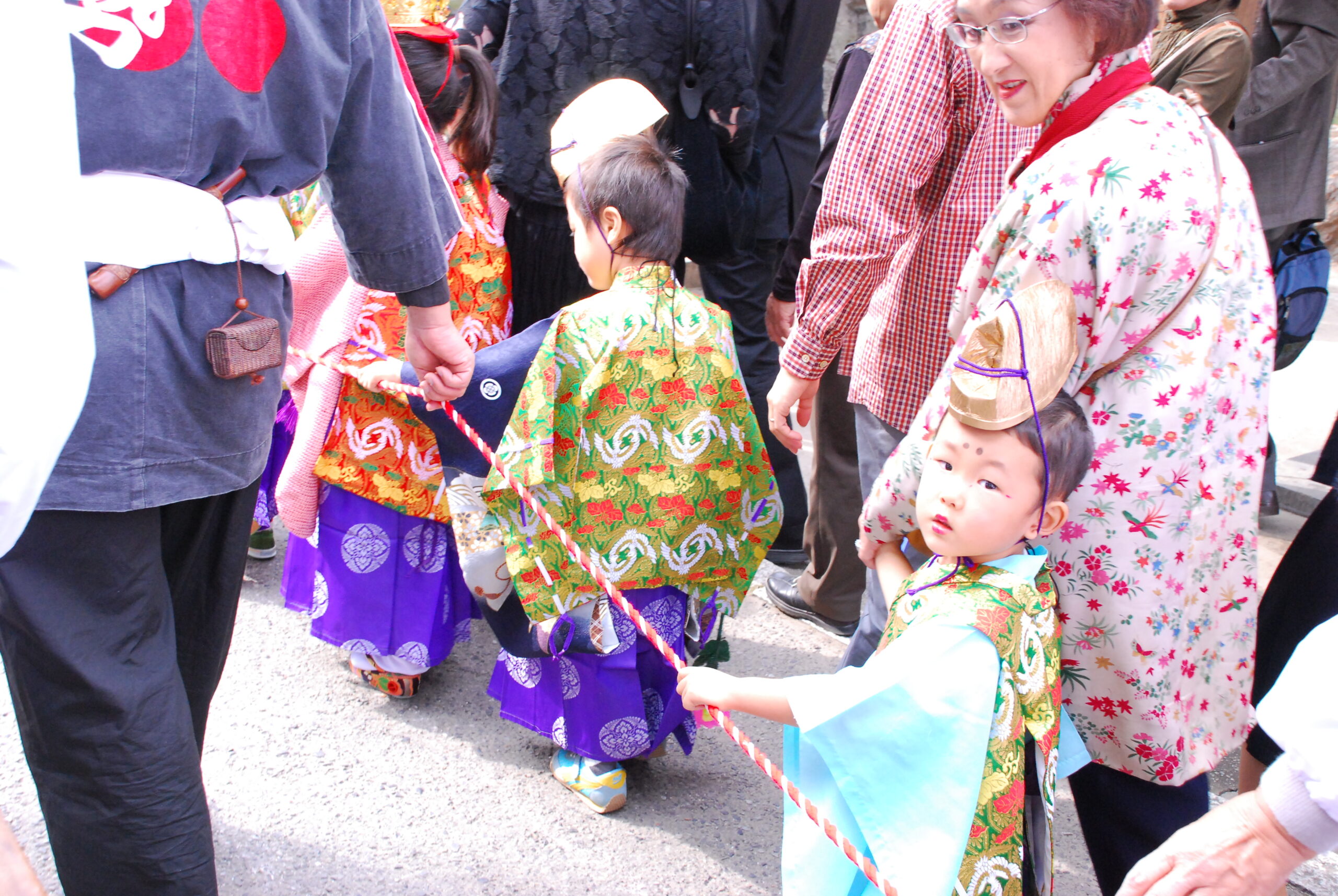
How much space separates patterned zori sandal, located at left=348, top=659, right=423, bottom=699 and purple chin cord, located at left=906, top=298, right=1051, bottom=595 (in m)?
1.76

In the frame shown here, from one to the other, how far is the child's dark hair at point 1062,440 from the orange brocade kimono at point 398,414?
1.52 meters

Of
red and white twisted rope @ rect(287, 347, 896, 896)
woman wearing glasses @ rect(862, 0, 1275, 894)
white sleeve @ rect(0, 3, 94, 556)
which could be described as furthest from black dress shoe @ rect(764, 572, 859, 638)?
white sleeve @ rect(0, 3, 94, 556)

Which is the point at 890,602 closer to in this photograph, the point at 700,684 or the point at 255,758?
the point at 700,684

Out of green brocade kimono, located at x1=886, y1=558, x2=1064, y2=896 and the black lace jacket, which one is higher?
the black lace jacket

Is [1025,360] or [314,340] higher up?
[1025,360]

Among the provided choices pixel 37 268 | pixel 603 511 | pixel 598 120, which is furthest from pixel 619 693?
pixel 37 268

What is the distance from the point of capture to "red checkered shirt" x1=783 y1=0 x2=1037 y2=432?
1.95m

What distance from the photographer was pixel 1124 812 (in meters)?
1.71

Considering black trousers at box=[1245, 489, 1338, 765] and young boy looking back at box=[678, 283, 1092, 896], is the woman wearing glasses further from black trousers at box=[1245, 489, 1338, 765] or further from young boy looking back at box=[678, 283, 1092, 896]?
black trousers at box=[1245, 489, 1338, 765]

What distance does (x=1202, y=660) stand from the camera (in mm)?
1625

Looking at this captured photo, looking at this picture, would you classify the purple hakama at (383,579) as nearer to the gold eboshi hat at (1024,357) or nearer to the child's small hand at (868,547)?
the child's small hand at (868,547)

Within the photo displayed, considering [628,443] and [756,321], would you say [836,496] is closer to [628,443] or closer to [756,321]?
[756,321]

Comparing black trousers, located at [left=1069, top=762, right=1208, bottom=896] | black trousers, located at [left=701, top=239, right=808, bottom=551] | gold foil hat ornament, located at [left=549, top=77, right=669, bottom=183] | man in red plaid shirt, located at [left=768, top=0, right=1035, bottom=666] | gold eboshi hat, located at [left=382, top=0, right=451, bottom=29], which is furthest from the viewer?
black trousers, located at [left=701, top=239, right=808, bottom=551]

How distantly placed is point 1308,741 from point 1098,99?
0.96 meters
